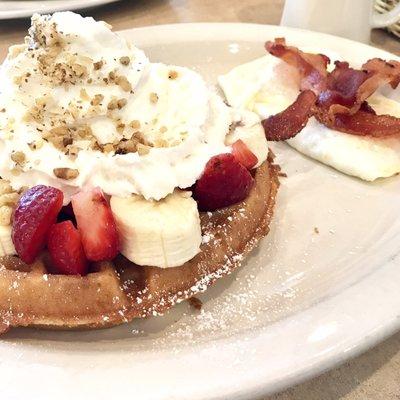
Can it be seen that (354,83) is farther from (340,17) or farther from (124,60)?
(124,60)

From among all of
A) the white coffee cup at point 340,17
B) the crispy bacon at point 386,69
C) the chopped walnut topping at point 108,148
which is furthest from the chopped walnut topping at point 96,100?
the white coffee cup at point 340,17

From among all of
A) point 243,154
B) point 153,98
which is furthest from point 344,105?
point 153,98

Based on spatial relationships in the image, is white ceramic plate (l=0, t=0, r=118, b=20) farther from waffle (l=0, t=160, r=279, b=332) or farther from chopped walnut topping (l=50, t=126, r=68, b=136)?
waffle (l=0, t=160, r=279, b=332)

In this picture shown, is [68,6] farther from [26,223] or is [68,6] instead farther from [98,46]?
[26,223]

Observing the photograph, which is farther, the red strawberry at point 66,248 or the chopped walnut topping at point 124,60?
the chopped walnut topping at point 124,60

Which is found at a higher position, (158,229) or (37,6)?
(158,229)

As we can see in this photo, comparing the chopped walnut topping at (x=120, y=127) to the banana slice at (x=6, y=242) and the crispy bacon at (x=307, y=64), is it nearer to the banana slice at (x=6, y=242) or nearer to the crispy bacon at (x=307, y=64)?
the banana slice at (x=6, y=242)
